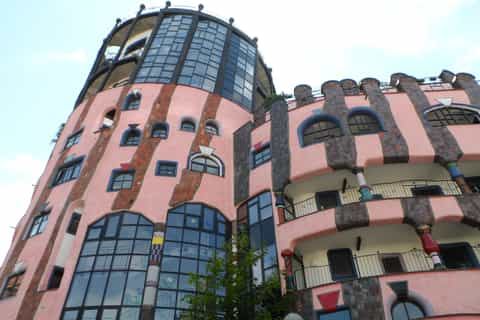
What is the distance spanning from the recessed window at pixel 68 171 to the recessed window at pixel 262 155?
35.4 ft

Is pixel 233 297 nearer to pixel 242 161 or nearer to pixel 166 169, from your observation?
pixel 166 169

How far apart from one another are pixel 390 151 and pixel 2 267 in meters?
21.5

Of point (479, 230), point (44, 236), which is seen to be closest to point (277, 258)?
point (479, 230)

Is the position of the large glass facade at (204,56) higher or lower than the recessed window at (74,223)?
higher

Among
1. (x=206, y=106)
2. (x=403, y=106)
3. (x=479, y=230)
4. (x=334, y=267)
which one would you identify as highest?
(x=206, y=106)

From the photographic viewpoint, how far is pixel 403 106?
19750mm

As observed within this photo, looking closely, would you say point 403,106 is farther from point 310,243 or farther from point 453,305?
point 453,305

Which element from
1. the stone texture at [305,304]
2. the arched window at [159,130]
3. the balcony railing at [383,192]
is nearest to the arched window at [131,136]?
the arched window at [159,130]

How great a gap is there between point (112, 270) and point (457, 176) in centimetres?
1661

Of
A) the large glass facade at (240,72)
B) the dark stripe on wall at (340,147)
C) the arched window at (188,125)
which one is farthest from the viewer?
the large glass facade at (240,72)

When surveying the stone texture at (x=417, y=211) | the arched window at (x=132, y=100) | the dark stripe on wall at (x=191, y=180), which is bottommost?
the stone texture at (x=417, y=211)

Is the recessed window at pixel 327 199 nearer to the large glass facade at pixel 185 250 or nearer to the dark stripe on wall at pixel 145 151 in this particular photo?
the large glass facade at pixel 185 250

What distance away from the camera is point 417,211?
49.2ft

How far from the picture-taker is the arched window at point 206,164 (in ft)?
72.6
